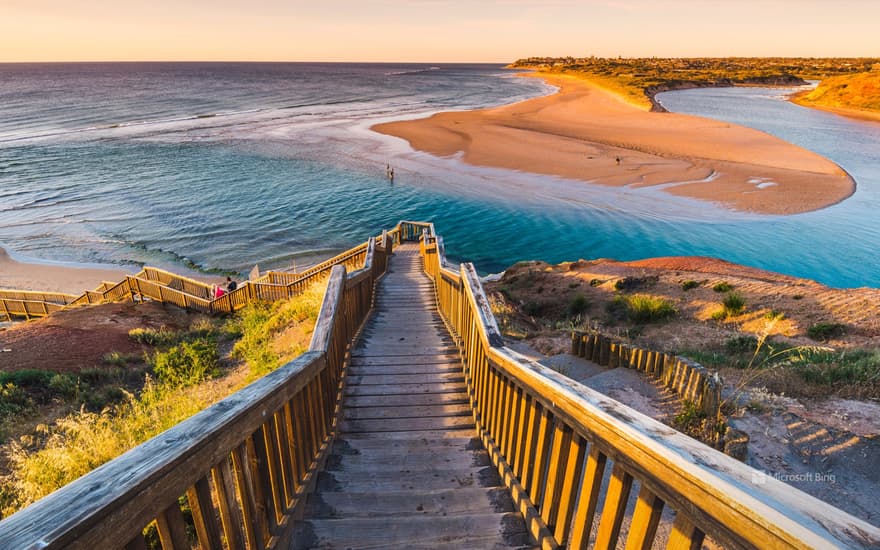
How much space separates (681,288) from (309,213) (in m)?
20.1

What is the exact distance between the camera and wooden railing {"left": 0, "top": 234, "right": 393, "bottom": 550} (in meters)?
1.25

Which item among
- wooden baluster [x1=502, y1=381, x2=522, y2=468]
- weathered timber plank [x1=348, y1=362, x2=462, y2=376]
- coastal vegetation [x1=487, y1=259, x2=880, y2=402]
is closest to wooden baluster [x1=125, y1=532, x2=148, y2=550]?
wooden baluster [x1=502, y1=381, x2=522, y2=468]

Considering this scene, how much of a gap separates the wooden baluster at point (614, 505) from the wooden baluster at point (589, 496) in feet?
0.34

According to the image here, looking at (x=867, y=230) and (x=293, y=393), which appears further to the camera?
(x=867, y=230)

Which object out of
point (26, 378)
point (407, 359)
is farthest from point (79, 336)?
point (407, 359)

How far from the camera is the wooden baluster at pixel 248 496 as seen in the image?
215 centimetres

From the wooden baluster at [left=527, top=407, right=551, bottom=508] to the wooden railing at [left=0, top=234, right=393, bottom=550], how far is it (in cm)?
150

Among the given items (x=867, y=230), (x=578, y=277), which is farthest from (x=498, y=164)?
(x=867, y=230)

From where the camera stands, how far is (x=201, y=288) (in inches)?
626

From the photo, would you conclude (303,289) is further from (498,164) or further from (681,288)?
(498,164)

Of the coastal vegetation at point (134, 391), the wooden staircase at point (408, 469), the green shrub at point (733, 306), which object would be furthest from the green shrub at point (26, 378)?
the green shrub at point (733, 306)

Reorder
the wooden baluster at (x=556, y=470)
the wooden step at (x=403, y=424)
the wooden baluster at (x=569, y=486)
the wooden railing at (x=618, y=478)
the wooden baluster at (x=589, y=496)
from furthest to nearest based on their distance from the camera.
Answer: the wooden step at (x=403, y=424) → the wooden baluster at (x=556, y=470) → the wooden baluster at (x=569, y=486) → the wooden baluster at (x=589, y=496) → the wooden railing at (x=618, y=478)

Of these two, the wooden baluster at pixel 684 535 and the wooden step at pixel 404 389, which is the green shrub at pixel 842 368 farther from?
the wooden baluster at pixel 684 535

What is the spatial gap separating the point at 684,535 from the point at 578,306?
12.6 metres
